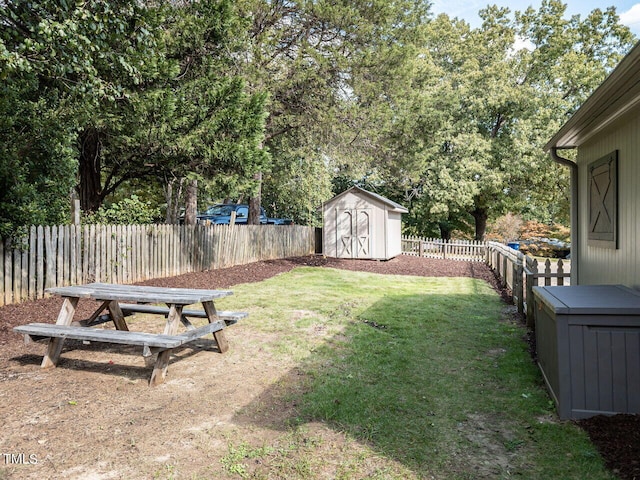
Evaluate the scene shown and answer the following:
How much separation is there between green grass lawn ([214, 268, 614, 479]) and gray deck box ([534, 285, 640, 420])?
268 mm

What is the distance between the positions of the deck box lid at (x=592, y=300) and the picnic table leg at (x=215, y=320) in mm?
3420

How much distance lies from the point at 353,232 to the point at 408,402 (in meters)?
13.5

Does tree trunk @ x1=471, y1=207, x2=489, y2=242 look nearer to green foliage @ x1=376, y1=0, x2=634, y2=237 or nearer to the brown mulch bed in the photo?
green foliage @ x1=376, y1=0, x2=634, y2=237

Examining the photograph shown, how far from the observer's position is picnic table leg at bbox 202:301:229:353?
193 inches

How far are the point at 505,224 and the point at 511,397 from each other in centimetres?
2918

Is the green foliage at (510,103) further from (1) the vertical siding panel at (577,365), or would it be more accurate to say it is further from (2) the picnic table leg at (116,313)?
(1) the vertical siding panel at (577,365)

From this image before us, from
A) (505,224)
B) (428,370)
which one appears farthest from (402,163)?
(505,224)

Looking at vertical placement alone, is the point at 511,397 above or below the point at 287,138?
below

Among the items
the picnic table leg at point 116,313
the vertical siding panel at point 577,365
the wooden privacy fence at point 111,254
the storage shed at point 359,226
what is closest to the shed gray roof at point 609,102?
the vertical siding panel at point 577,365

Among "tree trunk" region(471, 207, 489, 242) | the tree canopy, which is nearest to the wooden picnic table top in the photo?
the tree canopy

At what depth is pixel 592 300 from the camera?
355cm

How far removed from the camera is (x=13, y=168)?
6590mm

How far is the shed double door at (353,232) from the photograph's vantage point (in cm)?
1695

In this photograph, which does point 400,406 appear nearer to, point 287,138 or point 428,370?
point 428,370
